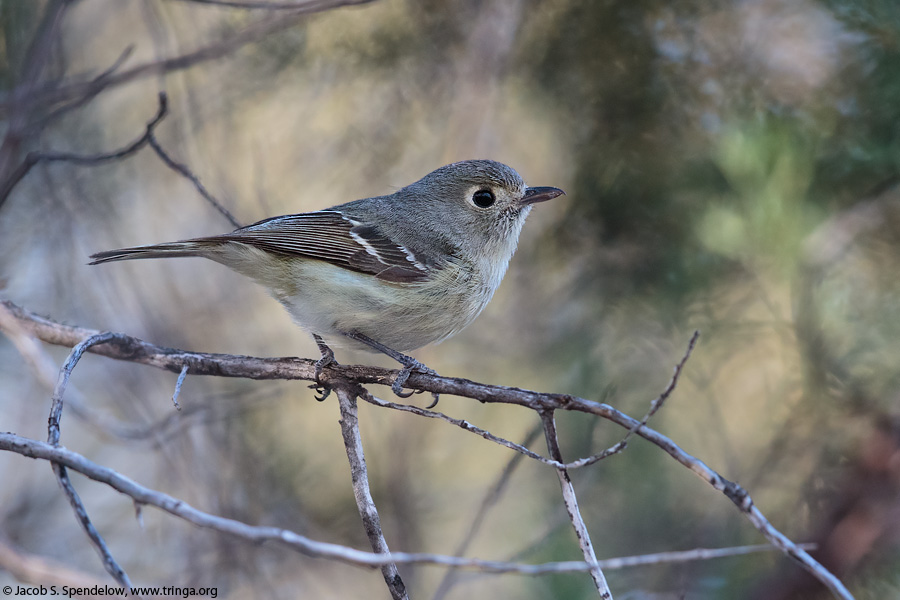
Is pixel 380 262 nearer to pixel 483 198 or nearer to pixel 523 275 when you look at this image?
pixel 483 198

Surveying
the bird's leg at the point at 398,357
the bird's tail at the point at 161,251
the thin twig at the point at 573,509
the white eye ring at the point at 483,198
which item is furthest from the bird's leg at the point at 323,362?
the white eye ring at the point at 483,198

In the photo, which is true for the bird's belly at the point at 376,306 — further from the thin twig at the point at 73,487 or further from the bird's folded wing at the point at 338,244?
the thin twig at the point at 73,487

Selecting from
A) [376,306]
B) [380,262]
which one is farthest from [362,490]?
[380,262]

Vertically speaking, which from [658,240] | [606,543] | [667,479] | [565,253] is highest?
[565,253]

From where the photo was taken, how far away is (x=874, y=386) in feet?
8.38

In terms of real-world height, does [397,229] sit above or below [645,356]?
above

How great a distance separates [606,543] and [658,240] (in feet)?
4.21

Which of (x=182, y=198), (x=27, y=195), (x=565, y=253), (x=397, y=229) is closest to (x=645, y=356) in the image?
(x=565, y=253)

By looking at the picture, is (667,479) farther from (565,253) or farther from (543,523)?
(565,253)

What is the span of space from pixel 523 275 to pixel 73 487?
A: 8.62 ft

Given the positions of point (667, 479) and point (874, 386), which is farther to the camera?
point (667, 479)

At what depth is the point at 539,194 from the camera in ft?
9.98

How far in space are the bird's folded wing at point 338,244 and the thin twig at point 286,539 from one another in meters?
1.32

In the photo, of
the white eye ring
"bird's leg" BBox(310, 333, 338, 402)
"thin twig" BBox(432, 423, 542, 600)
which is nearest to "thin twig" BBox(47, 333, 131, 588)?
"bird's leg" BBox(310, 333, 338, 402)
